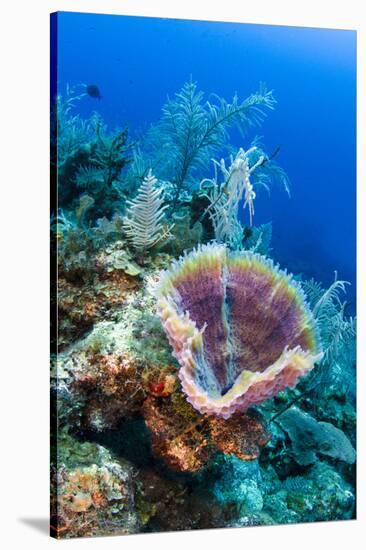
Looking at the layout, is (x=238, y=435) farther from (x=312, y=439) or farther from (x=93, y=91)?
(x=93, y=91)

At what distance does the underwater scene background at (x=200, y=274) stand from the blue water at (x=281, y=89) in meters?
0.01

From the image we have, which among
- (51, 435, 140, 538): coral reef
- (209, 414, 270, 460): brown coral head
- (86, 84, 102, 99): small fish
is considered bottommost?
(51, 435, 140, 538): coral reef

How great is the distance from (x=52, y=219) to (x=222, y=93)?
4.55ft

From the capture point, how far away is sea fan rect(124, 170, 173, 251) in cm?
543

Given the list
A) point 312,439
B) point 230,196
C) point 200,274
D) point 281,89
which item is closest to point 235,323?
point 200,274

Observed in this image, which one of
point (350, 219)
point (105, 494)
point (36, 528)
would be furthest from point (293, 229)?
point (36, 528)

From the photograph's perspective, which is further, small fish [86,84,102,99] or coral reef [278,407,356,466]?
coral reef [278,407,356,466]

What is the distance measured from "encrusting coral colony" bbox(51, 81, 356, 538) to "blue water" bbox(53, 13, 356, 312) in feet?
0.32

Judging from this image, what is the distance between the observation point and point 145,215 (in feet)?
17.8

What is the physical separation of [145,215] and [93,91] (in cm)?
79

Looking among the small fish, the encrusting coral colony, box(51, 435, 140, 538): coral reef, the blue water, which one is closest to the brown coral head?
the encrusting coral colony

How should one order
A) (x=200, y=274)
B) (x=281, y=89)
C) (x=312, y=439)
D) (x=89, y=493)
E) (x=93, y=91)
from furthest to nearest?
(x=312, y=439), (x=281, y=89), (x=200, y=274), (x=93, y=91), (x=89, y=493)

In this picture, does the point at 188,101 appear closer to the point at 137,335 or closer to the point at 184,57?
the point at 184,57

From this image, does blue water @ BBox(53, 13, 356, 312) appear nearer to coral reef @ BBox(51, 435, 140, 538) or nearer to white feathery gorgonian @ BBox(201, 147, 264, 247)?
white feathery gorgonian @ BBox(201, 147, 264, 247)
